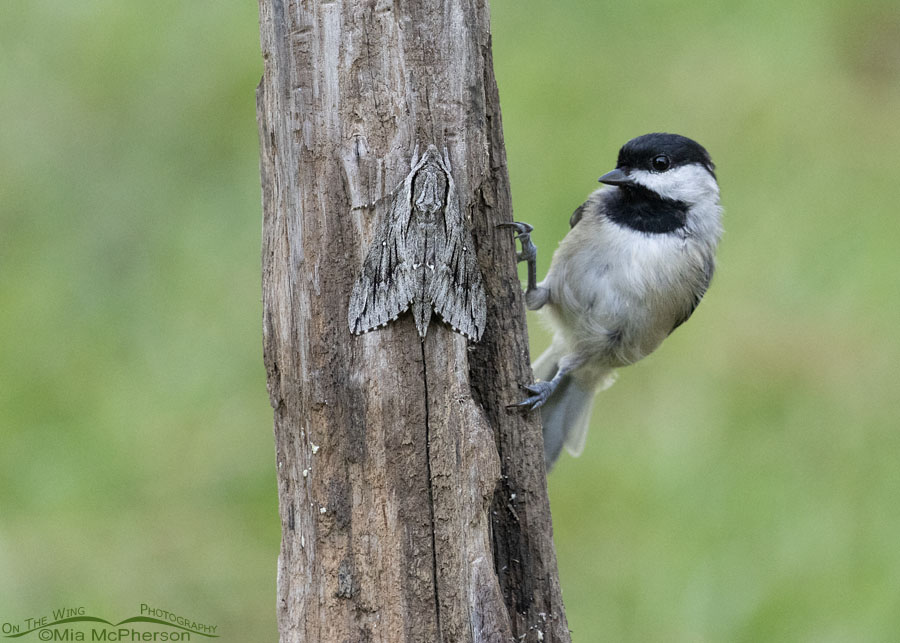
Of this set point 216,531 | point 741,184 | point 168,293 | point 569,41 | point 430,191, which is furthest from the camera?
point 569,41

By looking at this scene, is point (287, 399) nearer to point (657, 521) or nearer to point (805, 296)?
point (657, 521)

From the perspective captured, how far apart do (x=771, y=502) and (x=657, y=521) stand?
53cm

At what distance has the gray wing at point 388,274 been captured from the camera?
2422 millimetres

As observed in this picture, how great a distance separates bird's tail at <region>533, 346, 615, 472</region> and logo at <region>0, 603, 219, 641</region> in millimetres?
1431

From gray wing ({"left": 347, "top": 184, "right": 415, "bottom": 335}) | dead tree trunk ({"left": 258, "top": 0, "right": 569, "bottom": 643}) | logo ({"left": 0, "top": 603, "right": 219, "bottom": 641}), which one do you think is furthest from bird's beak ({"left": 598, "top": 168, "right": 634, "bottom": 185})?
logo ({"left": 0, "top": 603, "right": 219, "bottom": 641})

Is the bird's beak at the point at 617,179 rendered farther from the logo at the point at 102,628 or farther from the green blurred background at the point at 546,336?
the logo at the point at 102,628

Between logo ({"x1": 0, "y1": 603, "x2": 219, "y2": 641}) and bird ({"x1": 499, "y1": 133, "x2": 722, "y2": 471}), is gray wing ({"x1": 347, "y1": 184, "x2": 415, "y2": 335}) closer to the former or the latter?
bird ({"x1": 499, "y1": 133, "x2": 722, "y2": 471})

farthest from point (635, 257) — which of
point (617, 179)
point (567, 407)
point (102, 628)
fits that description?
point (102, 628)

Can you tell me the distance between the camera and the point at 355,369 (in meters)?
2.45

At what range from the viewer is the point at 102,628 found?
Answer: 159 inches

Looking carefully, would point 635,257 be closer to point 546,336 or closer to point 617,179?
point 617,179

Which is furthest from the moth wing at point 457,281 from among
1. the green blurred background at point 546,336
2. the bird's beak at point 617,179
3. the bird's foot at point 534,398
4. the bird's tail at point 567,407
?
the green blurred background at point 546,336

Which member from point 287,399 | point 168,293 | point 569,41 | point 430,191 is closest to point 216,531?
point 168,293

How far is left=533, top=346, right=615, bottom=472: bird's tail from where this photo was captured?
3.94 m
